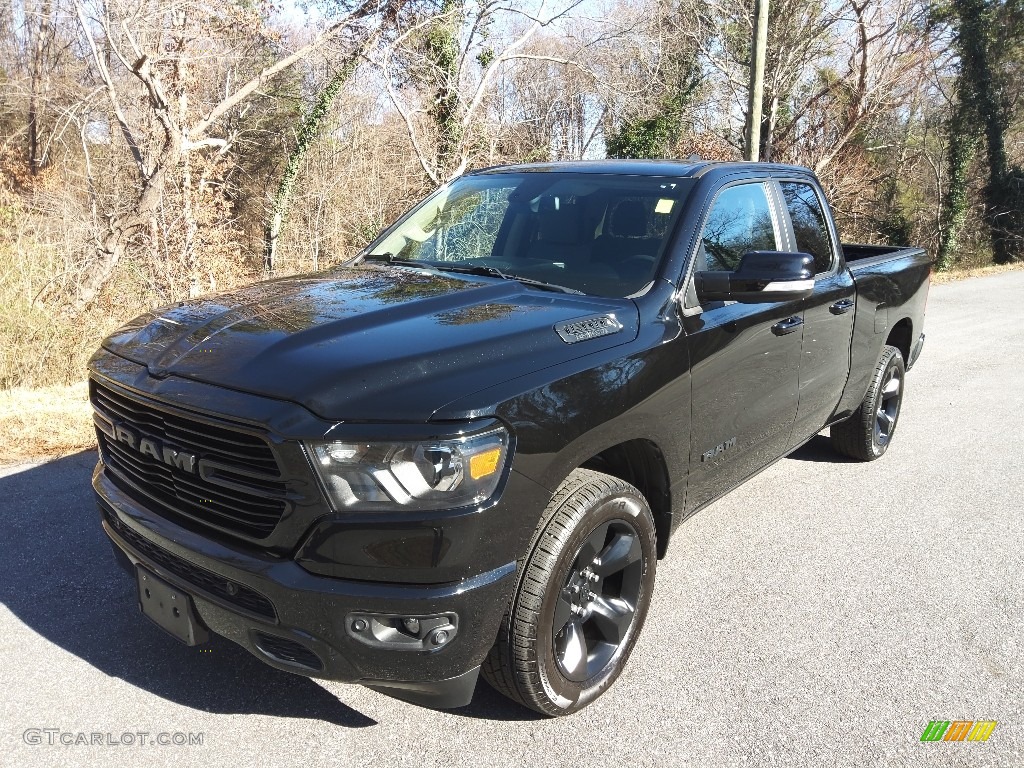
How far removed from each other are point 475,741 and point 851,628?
1743 mm

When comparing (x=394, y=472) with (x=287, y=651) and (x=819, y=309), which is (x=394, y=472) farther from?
(x=819, y=309)

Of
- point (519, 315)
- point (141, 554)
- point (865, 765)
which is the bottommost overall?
point (865, 765)

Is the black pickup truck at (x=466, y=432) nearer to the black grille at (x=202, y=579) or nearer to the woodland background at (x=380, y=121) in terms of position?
the black grille at (x=202, y=579)

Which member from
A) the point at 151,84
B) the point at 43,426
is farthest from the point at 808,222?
the point at 151,84

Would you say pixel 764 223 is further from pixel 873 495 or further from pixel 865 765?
pixel 865 765

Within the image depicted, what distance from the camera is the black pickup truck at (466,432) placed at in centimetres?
227

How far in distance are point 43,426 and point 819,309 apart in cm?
519

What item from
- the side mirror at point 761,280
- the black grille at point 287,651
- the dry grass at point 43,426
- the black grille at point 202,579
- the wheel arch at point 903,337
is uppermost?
the side mirror at point 761,280

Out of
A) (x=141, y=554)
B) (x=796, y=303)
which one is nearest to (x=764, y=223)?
(x=796, y=303)

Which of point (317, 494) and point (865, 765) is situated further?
point (865, 765)

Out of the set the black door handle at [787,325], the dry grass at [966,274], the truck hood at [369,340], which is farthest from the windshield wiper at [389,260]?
the dry grass at [966,274]

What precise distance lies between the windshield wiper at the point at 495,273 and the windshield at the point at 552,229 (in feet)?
0.04

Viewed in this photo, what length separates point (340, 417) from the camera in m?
2.25

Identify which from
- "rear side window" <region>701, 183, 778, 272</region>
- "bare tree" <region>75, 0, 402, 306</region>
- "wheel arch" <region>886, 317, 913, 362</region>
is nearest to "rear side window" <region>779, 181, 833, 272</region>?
"rear side window" <region>701, 183, 778, 272</region>
